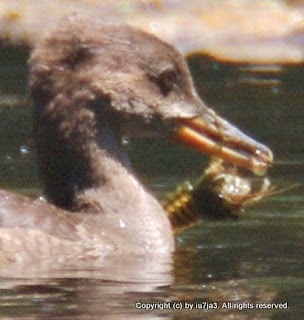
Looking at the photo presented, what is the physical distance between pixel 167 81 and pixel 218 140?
0.53 m

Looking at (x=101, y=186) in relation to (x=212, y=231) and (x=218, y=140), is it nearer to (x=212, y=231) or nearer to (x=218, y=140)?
(x=218, y=140)

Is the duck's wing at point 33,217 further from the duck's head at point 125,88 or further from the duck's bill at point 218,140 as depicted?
the duck's bill at point 218,140

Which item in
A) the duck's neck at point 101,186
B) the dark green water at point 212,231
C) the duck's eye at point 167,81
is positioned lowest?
the dark green water at point 212,231

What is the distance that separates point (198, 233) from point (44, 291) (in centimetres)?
233

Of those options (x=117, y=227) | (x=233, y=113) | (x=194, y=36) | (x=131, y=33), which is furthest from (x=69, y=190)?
(x=194, y=36)

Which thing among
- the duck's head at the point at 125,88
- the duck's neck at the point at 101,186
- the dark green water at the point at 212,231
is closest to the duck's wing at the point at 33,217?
the dark green water at the point at 212,231

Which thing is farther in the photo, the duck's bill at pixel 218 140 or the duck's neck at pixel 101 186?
the duck's bill at pixel 218 140

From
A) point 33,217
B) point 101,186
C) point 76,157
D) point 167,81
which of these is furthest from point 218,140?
point 33,217

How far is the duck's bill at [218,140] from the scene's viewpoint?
1043 centimetres

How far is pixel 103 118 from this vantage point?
10.2 meters

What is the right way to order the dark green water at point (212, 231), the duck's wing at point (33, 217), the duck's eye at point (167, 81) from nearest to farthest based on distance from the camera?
the dark green water at point (212, 231) < the duck's wing at point (33, 217) < the duck's eye at point (167, 81)

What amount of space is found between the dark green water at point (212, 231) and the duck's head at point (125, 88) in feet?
2.28

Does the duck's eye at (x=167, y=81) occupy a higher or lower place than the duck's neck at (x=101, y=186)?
higher

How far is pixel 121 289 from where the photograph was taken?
898cm
